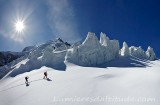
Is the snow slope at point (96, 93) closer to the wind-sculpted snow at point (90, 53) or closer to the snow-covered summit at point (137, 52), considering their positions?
the wind-sculpted snow at point (90, 53)

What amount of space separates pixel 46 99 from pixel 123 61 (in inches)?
1642

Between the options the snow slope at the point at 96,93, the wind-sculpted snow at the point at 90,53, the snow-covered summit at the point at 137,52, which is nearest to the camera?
the snow slope at the point at 96,93

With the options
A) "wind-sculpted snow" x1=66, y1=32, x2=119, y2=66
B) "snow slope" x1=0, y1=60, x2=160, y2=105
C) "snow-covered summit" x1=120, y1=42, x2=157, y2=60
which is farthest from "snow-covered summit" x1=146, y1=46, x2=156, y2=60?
"snow slope" x1=0, y1=60, x2=160, y2=105

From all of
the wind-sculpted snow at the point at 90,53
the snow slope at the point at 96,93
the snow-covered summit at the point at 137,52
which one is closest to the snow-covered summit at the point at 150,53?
the snow-covered summit at the point at 137,52

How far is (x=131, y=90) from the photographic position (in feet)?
99.9

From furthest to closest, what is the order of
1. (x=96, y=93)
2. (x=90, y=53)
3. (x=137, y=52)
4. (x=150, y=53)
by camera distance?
(x=150, y=53) → (x=137, y=52) → (x=90, y=53) → (x=96, y=93)

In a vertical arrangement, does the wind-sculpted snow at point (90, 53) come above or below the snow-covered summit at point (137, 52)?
below

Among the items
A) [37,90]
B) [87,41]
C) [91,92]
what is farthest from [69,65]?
[91,92]

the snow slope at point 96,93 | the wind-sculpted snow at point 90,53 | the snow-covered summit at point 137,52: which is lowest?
the snow slope at point 96,93

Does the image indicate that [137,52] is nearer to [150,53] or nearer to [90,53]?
[150,53]

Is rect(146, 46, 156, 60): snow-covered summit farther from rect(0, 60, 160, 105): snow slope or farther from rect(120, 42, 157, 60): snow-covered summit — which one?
rect(0, 60, 160, 105): snow slope

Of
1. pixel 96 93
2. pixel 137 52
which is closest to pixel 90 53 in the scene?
pixel 96 93

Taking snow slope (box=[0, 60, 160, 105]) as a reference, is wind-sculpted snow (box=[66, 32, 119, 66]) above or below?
above

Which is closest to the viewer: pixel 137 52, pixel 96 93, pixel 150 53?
pixel 96 93
